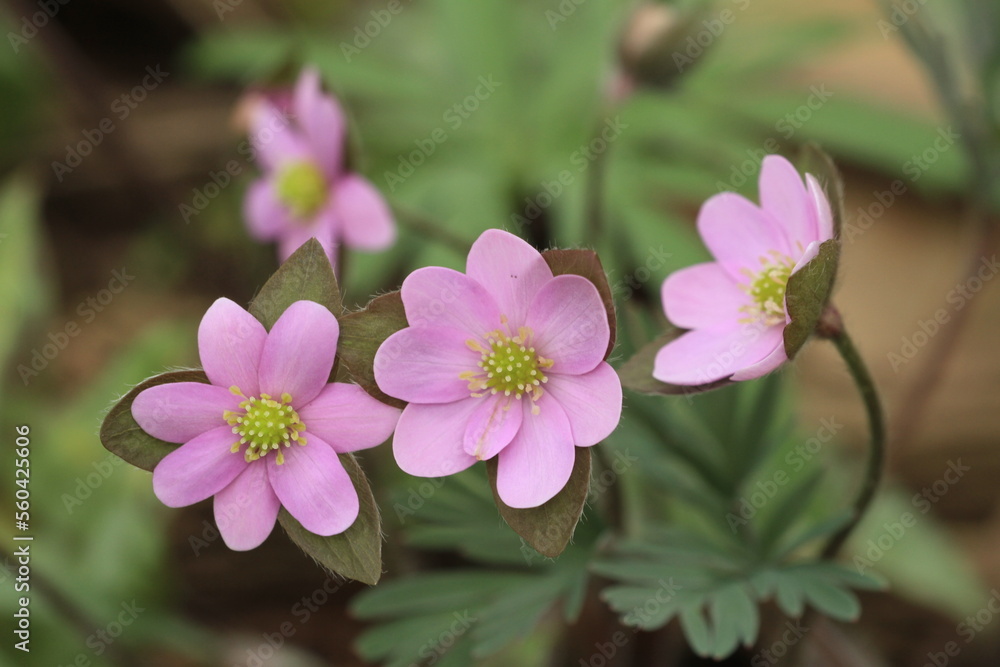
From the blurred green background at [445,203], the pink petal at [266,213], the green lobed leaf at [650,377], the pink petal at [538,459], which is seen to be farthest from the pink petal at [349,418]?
the pink petal at [266,213]

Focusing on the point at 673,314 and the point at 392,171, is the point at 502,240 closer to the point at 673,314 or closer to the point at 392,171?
the point at 673,314

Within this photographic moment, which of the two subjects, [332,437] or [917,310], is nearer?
[332,437]

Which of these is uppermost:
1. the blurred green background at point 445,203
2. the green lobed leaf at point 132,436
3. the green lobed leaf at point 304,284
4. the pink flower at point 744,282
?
the pink flower at point 744,282

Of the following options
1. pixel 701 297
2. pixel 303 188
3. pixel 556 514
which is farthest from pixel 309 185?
pixel 556 514

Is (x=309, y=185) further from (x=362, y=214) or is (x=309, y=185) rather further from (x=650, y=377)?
(x=650, y=377)

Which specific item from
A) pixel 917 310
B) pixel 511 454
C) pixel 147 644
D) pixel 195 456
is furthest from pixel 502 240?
pixel 917 310

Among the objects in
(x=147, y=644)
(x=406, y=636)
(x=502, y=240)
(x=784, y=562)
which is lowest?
(x=147, y=644)

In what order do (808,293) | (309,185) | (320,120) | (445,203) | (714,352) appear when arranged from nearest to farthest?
(808,293) → (714,352) → (320,120) → (309,185) → (445,203)

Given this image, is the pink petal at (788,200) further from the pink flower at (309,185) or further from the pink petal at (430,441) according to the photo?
the pink flower at (309,185)
